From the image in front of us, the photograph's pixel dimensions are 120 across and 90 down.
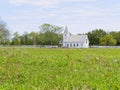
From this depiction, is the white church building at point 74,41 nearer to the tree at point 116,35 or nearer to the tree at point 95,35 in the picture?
the tree at point 95,35

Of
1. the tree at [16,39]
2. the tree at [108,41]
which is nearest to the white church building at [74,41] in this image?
the tree at [108,41]

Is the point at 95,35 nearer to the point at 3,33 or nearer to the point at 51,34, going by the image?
the point at 51,34

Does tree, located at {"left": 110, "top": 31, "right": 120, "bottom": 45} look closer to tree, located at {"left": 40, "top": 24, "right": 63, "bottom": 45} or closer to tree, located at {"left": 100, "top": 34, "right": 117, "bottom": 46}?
tree, located at {"left": 100, "top": 34, "right": 117, "bottom": 46}

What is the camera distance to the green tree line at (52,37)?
135 meters

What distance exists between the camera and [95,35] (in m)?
141

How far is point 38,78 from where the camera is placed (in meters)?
8.24

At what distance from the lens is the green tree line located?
442ft

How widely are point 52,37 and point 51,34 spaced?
2050mm

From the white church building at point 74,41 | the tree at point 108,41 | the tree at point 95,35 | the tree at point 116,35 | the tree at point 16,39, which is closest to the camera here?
the tree at point 108,41

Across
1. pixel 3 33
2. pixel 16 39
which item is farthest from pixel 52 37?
pixel 3 33

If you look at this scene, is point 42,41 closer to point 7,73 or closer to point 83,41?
point 83,41

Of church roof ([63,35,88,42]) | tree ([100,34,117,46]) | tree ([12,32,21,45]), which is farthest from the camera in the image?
church roof ([63,35,88,42])

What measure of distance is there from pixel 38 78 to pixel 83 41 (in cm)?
13604

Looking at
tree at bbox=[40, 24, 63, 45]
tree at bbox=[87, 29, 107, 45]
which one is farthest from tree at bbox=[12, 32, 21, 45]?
tree at bbox=[87, 29, 107, 45]
